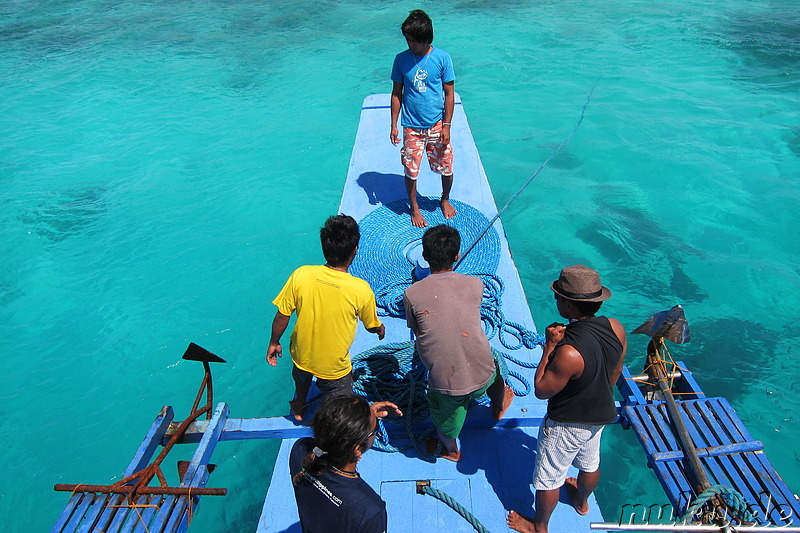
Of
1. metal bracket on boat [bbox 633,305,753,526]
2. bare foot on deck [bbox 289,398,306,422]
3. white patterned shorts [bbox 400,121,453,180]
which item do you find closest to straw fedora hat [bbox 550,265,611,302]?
metal bracket on boat [bbox 633,305,753,526]

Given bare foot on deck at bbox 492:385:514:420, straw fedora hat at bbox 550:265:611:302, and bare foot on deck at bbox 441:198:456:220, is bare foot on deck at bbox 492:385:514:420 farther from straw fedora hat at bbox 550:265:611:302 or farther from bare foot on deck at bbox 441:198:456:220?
bare foot on deck at bbox 441:198:456:220

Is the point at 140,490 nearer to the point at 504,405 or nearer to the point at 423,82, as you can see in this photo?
the point at 504,405

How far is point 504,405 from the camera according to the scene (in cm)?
320

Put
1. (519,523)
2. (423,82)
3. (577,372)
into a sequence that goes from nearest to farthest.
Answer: (577,372) < (519,523) < (423,82)

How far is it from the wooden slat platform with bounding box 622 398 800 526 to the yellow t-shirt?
5.27ft

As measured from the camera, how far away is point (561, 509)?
2826 millimetres

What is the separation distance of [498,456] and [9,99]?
12601mm

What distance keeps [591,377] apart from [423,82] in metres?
3.09

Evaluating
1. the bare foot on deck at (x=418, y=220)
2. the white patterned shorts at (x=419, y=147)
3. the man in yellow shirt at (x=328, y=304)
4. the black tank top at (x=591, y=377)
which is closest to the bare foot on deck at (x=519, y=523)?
the black tank top at (x=591, y=377)

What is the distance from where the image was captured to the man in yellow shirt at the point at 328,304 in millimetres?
2611

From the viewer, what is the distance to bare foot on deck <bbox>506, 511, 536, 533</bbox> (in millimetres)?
2719

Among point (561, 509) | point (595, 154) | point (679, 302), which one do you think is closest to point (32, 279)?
point (561, 509)

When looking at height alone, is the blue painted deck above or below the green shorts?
below

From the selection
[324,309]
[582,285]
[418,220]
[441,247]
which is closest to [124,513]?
[324,309]
